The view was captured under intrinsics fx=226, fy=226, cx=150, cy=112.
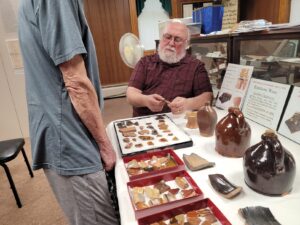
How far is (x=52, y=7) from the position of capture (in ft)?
2.12

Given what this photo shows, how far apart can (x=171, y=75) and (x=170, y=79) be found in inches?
1.4

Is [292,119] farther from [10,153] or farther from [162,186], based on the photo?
[10,153]

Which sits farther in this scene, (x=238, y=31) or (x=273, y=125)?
(x=238, y=31)

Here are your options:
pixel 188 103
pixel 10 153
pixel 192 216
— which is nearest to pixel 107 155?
pixel 192 216

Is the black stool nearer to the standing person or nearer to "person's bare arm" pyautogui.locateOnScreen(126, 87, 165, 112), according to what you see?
"person's bare arm" pyautogui.locateOnScreen(126, 87, 165, 112)

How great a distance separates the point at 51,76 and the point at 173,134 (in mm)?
586

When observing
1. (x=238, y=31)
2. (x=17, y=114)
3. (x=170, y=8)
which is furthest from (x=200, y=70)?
(x=170, y=8)

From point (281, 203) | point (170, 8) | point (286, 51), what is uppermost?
point (170, 8)

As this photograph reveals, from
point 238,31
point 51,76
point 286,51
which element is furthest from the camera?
point 238,31

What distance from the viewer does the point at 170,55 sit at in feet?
5.58

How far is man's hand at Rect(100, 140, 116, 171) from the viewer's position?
86 cm

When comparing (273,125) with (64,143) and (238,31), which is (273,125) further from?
(64,143)

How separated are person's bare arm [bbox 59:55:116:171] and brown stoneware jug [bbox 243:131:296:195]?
0.51m

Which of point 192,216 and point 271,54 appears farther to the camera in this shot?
point 271,54
